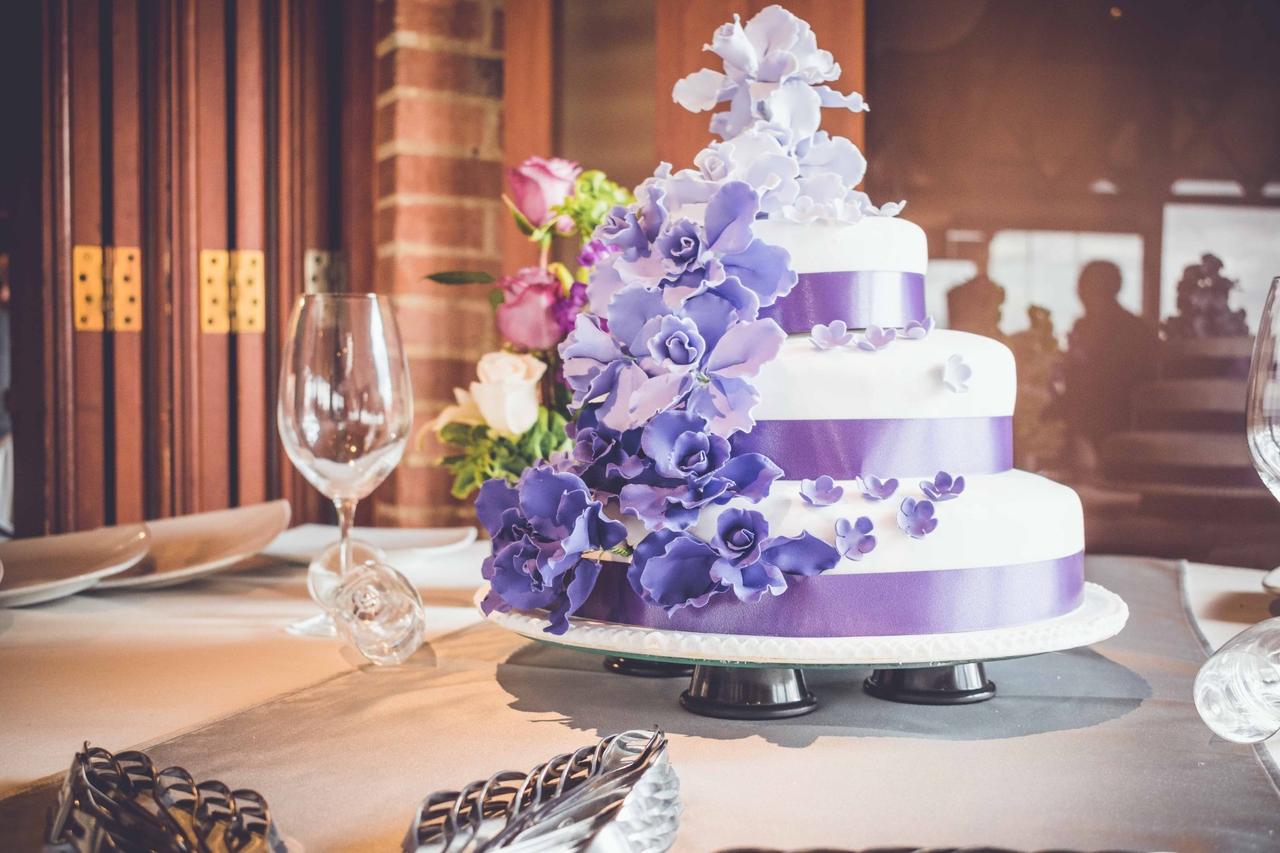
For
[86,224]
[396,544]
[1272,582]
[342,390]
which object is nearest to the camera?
[342,390]

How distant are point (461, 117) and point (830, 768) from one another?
5.77 feet

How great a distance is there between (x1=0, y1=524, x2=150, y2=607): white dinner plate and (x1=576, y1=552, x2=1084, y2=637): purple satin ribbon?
1.96ft

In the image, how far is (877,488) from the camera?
2.42 ft

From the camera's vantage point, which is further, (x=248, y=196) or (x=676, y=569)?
(x=248, y=196)

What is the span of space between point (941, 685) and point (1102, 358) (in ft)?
4.58

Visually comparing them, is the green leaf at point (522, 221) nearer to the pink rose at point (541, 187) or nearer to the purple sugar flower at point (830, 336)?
the pink rose at point (541, 187)

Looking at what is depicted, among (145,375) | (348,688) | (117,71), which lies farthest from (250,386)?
(348,688)

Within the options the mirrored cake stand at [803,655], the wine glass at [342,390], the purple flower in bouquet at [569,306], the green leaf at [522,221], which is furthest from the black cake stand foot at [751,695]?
the green leaf at [522,221]

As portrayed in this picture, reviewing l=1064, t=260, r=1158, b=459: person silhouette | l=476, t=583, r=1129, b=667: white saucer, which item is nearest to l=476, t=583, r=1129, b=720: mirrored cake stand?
l=476, t=583, r=1129, b=667: white saucer

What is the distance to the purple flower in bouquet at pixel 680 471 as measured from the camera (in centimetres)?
71

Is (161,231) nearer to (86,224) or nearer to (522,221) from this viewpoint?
(86,224)

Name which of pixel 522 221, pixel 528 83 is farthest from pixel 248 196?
pixel 522 221

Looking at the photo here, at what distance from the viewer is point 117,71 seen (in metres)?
2.04

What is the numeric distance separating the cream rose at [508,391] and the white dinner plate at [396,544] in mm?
234
